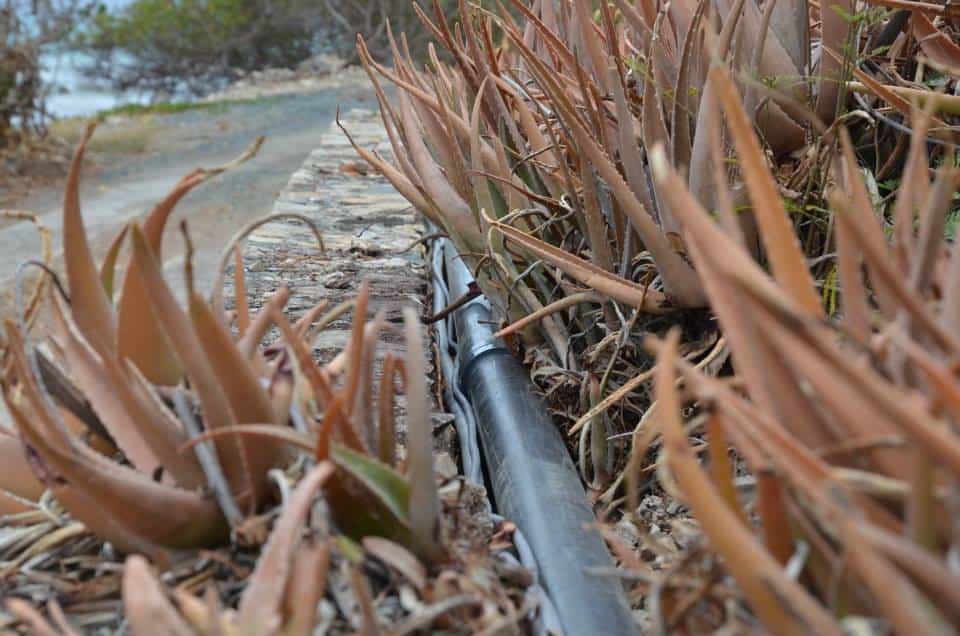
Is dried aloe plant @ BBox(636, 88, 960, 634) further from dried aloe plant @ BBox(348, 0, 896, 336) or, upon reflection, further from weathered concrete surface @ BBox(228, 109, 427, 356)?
weathered concrete surface @ BBox(228, 109, 427, 356)

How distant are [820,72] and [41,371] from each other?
123 cm

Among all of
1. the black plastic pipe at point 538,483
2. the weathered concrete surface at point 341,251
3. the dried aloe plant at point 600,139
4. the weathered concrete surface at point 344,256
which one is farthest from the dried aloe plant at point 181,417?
the weathered concrete surface at point 341,251

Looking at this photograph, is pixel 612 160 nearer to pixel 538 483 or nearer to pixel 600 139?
pixel 600 139

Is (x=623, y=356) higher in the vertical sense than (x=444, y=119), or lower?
lower

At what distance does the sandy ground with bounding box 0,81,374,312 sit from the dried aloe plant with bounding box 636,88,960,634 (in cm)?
492

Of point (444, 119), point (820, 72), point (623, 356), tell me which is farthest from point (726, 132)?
point (444, 119)

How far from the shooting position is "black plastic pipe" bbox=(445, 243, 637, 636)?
3.19 ft

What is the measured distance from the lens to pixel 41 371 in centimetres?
78

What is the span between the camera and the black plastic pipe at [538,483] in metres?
0.97

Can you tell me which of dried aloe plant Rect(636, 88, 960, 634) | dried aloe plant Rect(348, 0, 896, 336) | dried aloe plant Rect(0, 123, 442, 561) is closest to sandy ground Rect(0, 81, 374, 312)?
dried aloe plant Rect(348, 0, 896, 336)

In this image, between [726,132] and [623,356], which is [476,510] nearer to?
[623,356]

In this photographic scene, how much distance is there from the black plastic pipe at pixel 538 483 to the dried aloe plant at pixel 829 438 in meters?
0.18

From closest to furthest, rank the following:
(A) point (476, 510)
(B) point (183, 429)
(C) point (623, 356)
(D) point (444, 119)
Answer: (B) point (183, 429) < (A) point (476, 510) < (C) point (623, 356) < (D) point (444, 119)

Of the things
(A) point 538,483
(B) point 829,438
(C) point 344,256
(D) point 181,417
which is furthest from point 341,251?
(B) point 829,438
